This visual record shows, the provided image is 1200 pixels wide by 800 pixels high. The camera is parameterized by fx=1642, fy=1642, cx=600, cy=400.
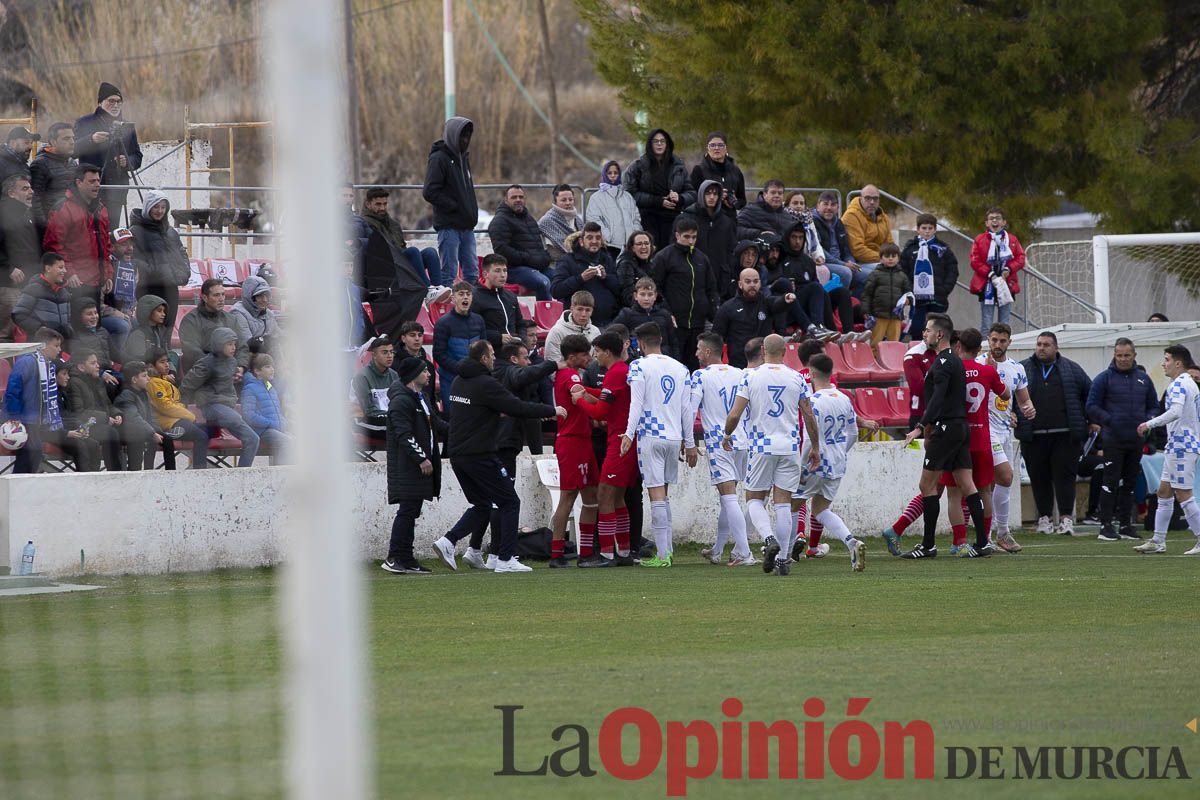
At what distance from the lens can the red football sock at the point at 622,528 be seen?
608 inches

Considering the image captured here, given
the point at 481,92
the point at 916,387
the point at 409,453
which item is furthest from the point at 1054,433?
the point at 481,92

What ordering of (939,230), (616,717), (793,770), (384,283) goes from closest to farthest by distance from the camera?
(793,770) → (616,717) → (384,283) → (939,230)

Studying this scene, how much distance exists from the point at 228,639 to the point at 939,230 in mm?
19831

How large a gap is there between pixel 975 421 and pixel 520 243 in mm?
6314

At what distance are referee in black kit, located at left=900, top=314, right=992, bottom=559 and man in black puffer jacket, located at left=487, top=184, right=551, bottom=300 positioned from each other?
5774 mm

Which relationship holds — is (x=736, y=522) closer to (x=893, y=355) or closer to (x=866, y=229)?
(x=893, y=355)

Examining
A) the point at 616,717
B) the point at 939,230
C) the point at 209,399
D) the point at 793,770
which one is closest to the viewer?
the point at 793,770

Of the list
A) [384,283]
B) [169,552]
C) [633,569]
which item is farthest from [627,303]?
[169,552]

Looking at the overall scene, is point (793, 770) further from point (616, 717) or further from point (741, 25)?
point (741, 25)

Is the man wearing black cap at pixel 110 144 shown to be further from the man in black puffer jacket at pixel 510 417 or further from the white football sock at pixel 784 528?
the white football sock at pixel 784 528

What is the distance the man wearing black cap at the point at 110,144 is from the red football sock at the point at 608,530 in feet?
17.6

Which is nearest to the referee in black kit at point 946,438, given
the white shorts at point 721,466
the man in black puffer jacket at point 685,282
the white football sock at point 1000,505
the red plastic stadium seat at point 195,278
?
the white football sock at point 1000,505

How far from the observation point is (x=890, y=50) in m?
28.5

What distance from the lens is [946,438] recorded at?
50.2ft
